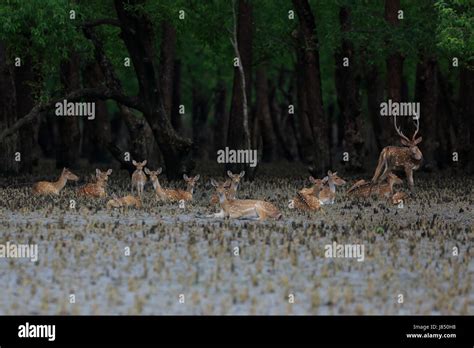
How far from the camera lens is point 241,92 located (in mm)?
35438

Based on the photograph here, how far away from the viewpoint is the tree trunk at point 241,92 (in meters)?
34.9

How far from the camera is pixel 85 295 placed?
14.3 meters

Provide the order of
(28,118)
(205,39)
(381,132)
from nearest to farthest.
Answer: (28,118), (205,39), (381,132)

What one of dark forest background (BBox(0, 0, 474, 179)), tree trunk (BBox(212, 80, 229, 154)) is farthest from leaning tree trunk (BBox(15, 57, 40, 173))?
tree trunk (BBox(212, 80, 229, 154))

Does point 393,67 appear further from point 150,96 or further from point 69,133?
point 69,133

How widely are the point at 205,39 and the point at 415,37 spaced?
658 centimetres

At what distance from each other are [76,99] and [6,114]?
4071mm

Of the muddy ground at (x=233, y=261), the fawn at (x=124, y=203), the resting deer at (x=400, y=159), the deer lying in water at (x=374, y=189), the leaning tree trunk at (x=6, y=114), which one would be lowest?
the muddy ground at (x=233, y=261)

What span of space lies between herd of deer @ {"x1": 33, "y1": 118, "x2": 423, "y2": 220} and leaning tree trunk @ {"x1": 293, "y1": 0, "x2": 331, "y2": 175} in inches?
187

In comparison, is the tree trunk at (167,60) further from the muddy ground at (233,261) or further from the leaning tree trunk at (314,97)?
the muddy ground at (233,261)

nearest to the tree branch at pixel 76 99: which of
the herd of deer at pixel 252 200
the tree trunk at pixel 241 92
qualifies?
the herd of deer at pixel 252 200

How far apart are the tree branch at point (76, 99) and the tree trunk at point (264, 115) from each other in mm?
16743
